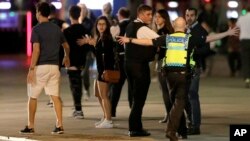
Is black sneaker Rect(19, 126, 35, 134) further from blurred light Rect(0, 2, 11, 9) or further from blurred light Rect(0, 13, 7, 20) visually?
blurred light Rect(0, 2, 11, 9)

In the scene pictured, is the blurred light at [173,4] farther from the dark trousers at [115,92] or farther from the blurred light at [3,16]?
the dark trousers at [115,92]

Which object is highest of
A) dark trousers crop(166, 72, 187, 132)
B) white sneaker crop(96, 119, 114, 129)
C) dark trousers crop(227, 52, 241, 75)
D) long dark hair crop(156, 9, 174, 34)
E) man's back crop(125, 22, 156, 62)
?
long dark hair crop(156, 9, 174, 34)

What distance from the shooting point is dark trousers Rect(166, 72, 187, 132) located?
40.8 ft

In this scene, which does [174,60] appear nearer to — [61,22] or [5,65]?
[61,22]

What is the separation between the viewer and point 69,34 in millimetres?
16141

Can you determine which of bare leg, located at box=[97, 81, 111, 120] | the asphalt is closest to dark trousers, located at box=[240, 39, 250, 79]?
the asphalt

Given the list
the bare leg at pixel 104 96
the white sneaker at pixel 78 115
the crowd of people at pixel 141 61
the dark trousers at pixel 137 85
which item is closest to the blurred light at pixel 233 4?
the white sneaker at pixel 78 115

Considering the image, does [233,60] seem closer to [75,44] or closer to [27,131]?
[75,44]

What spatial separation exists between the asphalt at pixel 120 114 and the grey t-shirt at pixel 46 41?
3.98 ft

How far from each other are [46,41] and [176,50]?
224 cm

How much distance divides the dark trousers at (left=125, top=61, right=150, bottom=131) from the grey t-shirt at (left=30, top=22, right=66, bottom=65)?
46.4 inches

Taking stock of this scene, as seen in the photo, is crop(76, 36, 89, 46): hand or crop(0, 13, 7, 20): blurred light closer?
crop(76, 36, 89, 46): hand

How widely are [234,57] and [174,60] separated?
13.0 metres

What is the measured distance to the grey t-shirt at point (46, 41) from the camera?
43.8ft
